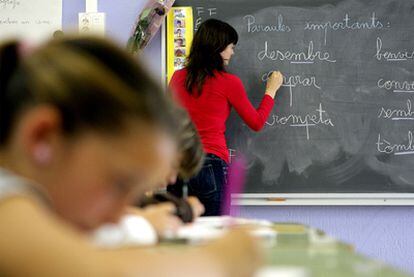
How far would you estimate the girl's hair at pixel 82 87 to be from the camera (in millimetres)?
594

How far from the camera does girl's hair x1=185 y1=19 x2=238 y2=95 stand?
9.90 feet

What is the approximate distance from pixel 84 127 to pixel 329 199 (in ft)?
9.12

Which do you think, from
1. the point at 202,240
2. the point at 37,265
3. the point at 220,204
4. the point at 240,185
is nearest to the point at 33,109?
the point at 37,265

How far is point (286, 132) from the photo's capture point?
3.28 metres

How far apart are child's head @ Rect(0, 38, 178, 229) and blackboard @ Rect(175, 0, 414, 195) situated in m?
2.64

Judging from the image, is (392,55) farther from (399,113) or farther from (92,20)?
(92,20)

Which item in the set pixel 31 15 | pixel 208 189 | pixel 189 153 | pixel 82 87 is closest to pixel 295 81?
pixel 208 189

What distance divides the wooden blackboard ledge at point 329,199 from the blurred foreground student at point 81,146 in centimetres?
262

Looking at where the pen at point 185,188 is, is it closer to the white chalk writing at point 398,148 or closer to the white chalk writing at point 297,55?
the white chalk writing at point 297,55

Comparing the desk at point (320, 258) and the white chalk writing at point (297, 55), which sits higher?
the white chalk writing at point (297, 55)

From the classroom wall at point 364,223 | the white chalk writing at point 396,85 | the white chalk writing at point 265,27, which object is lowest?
the classroom wall at point 364,223

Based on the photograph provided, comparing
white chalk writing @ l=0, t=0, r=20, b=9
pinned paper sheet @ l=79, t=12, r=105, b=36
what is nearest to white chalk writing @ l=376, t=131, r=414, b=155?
pinned paper sheet @ l=79, t=12, r=105, b=36

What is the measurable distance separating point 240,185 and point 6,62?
259 centimetres

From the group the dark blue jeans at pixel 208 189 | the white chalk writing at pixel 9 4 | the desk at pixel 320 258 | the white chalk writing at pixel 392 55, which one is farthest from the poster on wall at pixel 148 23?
the desk at pixel 320 258
